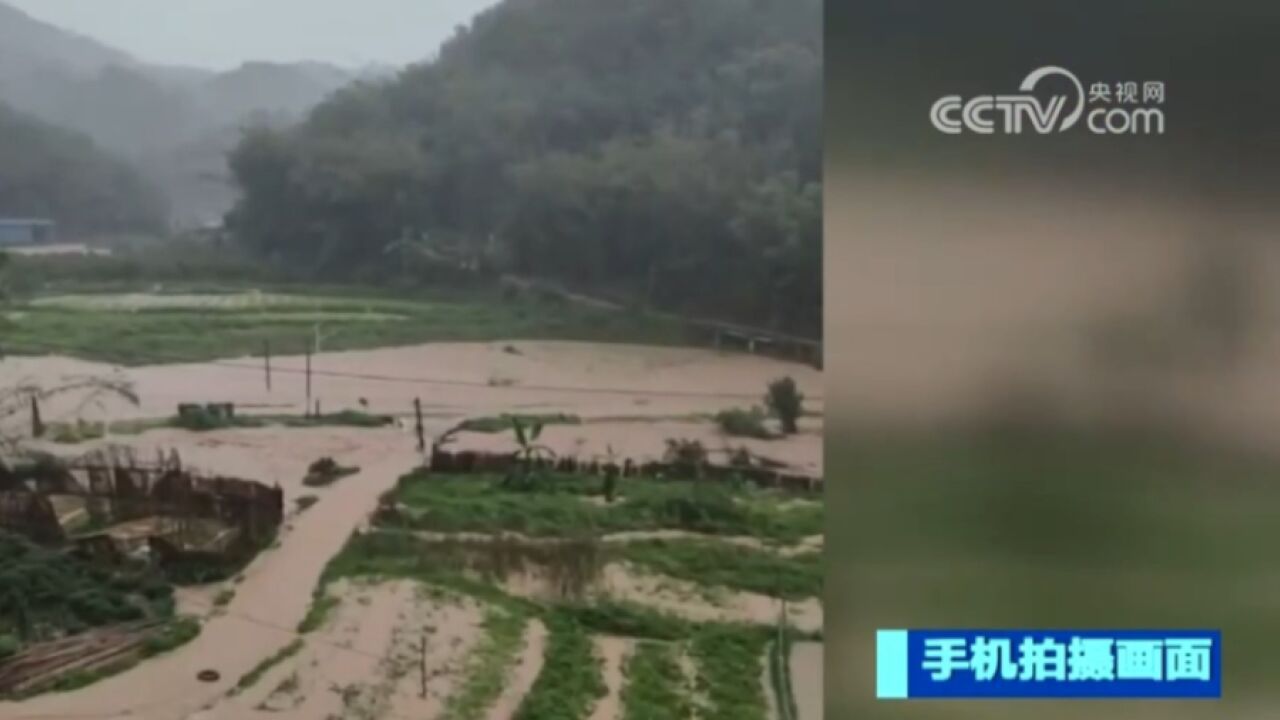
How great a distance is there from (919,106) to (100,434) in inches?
53.3

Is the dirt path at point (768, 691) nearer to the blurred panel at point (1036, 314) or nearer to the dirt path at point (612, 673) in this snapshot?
the blurred panel at point (1036, 314)

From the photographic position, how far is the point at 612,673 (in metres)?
1.83

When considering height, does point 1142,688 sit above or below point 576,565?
below

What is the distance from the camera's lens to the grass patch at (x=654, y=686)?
1826mm

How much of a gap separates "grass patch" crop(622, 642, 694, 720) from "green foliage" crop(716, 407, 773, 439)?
347 millimetres

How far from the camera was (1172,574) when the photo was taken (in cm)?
185

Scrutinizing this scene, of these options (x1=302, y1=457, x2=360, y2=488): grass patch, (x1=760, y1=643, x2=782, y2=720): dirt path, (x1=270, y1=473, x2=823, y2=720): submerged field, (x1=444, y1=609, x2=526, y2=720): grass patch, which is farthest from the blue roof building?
(x1=760, y1=643, x2=782, y2=720): dirt path

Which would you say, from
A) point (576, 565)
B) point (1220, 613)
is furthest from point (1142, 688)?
point (576, 565)

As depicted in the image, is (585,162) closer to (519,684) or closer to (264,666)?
(519,684)

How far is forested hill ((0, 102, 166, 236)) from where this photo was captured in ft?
6.17

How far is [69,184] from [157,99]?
0.65 feet

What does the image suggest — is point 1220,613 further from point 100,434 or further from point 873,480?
point 100,434

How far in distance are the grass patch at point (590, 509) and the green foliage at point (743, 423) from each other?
0.09 meters

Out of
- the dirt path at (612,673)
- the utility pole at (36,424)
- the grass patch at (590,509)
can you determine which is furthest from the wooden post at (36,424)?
the dirt path at (612,673)
